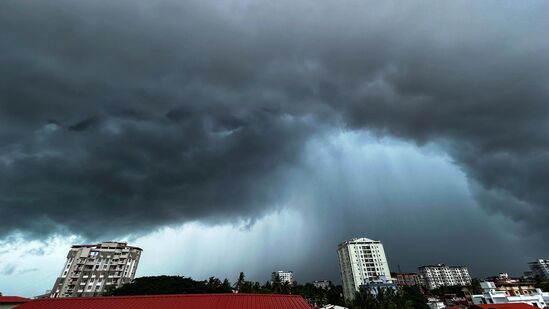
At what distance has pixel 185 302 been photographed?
2569 cm

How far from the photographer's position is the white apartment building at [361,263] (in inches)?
4724

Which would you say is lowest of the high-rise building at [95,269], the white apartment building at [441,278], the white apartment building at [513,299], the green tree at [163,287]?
the white apartment building at [513,299]

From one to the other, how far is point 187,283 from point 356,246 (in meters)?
83.4

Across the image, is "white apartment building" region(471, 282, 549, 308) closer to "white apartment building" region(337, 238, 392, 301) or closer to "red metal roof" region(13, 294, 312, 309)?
"white apartment building" region(337, 238, 392, 301)

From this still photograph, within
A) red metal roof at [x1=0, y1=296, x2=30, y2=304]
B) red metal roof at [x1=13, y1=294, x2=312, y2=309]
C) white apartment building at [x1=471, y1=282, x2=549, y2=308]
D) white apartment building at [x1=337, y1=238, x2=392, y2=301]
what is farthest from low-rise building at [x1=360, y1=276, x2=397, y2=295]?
red metal roof at [x1=0, y1=296, x2=30, y2=304]

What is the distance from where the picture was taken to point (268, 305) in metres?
26.0

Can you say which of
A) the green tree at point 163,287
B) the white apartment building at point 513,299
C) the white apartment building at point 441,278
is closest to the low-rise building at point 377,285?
the white apartment building at point 513,299

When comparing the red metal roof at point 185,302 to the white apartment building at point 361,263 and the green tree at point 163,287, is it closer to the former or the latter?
the green tree at point 163,287

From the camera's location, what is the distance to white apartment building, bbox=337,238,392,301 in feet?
394

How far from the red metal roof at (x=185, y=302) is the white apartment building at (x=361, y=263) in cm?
10489

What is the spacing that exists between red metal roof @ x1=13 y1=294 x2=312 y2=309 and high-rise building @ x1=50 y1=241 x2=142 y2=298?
7421 centimetres

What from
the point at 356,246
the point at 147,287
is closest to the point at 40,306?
the point at 147,287

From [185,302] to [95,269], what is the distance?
3471 inches

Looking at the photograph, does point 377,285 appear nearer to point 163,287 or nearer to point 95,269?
point 163,287
